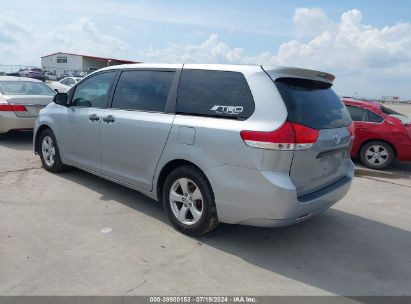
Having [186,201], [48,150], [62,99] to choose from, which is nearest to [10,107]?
[48,150]

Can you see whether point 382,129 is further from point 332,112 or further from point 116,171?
point 116,171

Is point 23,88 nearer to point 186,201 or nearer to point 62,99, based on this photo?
point 62,99

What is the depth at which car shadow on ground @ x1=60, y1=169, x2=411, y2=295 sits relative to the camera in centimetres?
354

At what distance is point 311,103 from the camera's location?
3.95 metres

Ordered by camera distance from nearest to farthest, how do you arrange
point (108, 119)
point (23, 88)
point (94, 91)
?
point (108, 119) → point (94, 91) → point (23, 88)

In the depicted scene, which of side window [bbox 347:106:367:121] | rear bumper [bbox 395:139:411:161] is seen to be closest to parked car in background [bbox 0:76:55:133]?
side window [bbox 347:106:367:121]

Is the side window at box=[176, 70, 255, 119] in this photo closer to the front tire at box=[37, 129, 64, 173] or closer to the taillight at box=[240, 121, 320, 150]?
the taillight at box=[240, 121, 320, 150]

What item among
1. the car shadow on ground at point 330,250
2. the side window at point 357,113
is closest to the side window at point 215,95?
the car shadow on ground at point 330,250

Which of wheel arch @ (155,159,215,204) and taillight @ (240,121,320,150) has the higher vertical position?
taillight @ (240,121,320,150)

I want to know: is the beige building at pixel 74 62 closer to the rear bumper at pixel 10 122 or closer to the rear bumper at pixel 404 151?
the rear bumper at pixel 10 122

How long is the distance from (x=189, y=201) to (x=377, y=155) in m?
5.82

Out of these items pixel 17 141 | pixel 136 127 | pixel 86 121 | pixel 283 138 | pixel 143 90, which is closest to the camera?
pixel 283 138

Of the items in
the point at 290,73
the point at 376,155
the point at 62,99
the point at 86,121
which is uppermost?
the point at 290,73

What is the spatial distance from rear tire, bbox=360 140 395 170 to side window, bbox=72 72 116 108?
19.3ft
